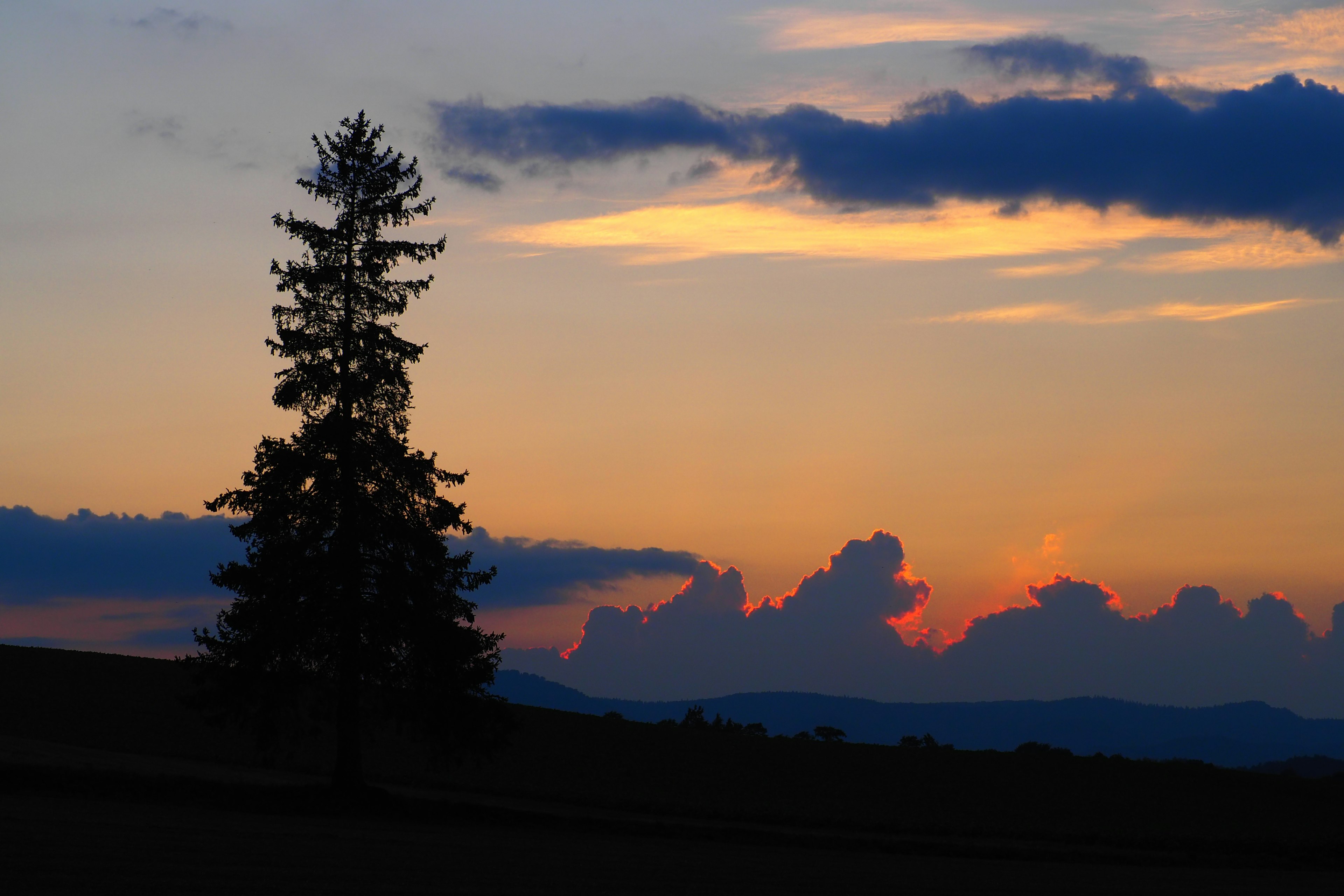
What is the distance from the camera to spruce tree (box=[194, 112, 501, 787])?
35.7 metres

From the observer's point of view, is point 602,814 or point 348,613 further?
point 602,814

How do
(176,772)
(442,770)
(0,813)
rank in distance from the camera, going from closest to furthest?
(0,813) → (176,772) → (442,770)

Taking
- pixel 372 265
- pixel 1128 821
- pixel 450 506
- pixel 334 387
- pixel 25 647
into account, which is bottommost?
pixel 1128 821

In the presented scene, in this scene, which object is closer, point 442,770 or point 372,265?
point 372,265

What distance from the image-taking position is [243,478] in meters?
36.2

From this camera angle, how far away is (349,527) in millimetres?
36188

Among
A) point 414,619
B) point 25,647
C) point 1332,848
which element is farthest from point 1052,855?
point 25,647

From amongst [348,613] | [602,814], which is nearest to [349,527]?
[348,613]

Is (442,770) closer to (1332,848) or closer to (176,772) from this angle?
(176,772)

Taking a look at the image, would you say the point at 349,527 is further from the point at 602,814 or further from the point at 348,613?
the point at 602,814

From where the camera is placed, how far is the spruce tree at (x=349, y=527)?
1406 inches

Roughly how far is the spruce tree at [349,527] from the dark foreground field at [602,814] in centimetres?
326

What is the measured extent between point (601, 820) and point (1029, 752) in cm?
4125

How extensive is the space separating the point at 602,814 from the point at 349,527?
45.2ft
